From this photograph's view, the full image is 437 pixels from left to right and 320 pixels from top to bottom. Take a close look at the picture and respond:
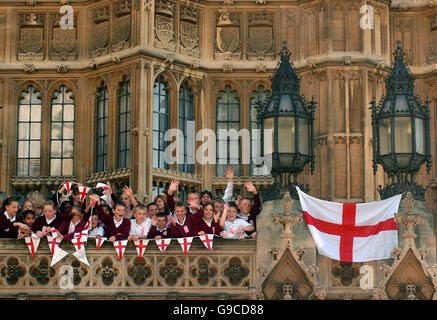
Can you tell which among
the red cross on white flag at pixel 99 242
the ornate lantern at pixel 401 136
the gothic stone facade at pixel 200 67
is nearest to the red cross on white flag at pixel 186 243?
the red cross on white flag at pixel 99 242

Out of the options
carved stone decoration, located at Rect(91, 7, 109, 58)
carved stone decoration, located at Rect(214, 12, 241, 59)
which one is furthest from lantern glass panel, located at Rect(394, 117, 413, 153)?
Result: carved stone decoration, located at Rect(91, 7, 109, 58)

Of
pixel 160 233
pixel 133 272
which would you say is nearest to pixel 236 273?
pixel 160 233

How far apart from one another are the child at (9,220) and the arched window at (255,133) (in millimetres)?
13521

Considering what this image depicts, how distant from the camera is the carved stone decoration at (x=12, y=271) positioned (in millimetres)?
26375

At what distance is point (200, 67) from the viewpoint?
4006 centimetres

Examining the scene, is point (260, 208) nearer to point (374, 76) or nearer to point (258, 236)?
point (258, 236)

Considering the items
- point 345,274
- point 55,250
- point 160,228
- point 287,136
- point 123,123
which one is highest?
point 123,123

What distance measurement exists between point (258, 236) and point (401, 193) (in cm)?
297

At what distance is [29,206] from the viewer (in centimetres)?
2797

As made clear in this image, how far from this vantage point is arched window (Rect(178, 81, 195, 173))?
3956 centimetres

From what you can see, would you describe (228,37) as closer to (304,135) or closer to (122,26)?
(122,26)

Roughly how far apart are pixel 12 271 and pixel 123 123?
13.4m

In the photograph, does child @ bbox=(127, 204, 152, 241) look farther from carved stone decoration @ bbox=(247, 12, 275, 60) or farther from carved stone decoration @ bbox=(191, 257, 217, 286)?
carved stone decoration @ bbox=(247, 12, 275, 60)

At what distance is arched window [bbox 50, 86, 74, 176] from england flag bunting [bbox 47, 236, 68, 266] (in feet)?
44.4
